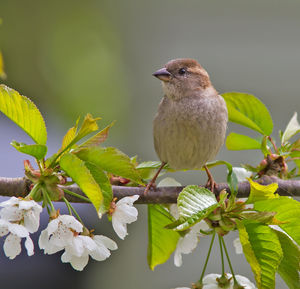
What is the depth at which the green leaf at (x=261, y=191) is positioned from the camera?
1.32 meters

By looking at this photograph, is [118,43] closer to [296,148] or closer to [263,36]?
[263,36]

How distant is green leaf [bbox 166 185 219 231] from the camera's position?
1.14 meters

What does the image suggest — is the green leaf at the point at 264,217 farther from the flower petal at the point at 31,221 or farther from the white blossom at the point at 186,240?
the flower petal at the point at 31,221

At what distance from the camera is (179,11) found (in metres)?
5.80

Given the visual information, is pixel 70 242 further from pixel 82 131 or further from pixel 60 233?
pixel 82 131

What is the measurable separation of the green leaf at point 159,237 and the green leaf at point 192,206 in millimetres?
335

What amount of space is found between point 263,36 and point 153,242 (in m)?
4.39

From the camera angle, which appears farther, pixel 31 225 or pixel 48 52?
pixel 48 52

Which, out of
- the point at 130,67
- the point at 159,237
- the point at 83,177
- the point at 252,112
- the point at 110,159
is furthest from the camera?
the point at 130,67

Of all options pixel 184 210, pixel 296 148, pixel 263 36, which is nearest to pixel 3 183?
pixel 184 210

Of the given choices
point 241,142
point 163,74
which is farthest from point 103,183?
point 163,74

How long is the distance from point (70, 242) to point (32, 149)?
0.78 ft

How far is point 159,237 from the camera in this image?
1.61 m

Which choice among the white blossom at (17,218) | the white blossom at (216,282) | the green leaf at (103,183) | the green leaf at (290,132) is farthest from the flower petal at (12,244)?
the green leaf at (290,132)
